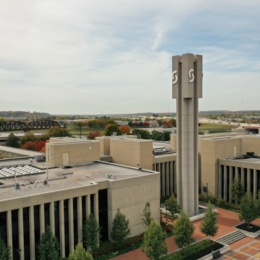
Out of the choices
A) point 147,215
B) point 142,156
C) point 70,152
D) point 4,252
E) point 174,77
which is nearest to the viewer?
point 4,252

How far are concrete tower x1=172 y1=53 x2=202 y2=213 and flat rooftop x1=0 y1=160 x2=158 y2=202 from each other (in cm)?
704

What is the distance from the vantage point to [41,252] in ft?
109

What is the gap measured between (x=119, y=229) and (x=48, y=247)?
904 cm

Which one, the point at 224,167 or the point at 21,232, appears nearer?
the point at 21,232

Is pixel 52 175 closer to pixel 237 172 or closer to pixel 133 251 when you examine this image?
pixel 133 251

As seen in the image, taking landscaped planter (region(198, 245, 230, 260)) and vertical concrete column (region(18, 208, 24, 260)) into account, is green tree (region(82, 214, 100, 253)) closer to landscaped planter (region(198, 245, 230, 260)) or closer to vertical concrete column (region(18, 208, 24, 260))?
vertical concrete column (region(18, 208, 24, 260))

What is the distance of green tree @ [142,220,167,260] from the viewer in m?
34.2

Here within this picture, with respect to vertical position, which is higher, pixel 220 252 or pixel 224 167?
pixel 224 167

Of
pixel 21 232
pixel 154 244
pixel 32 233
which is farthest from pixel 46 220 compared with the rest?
pixel 154 244

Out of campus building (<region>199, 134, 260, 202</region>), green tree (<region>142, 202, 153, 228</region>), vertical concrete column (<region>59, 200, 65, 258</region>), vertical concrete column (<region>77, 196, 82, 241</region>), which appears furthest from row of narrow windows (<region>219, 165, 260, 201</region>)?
vertical concrete column (<region>59, 200, 65, 258</region>)

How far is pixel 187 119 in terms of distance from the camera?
5009 cm

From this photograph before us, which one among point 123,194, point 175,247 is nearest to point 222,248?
point 175,247

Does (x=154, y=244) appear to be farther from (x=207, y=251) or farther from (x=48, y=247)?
(x=48, y=247)

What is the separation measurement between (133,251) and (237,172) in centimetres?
2692
